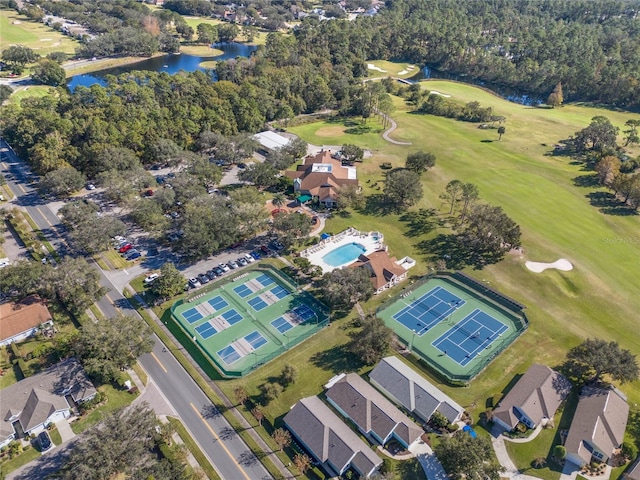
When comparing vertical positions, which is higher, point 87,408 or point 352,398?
point 352,398

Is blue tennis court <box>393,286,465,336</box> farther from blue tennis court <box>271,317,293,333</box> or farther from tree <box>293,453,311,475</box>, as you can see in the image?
tree <box>293,453,311,475</box>

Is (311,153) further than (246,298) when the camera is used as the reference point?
Yes

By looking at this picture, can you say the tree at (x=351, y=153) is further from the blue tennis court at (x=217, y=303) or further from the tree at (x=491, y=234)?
the blue tennis court at (x=217, y=303)

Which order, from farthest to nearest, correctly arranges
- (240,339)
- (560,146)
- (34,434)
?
(560,146)
(240,339)
(34,434)

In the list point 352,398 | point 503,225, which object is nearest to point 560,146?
point 503,225

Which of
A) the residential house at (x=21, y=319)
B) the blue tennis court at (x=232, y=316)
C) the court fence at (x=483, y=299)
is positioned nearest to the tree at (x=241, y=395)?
the blue tennis court at (x=232, y=316)

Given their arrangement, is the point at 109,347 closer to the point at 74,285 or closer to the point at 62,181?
the point at 74,285

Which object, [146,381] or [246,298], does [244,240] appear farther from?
[146,381]

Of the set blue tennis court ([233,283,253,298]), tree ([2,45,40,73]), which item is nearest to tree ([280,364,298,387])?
blue tennis court ([233,283,253,298])
